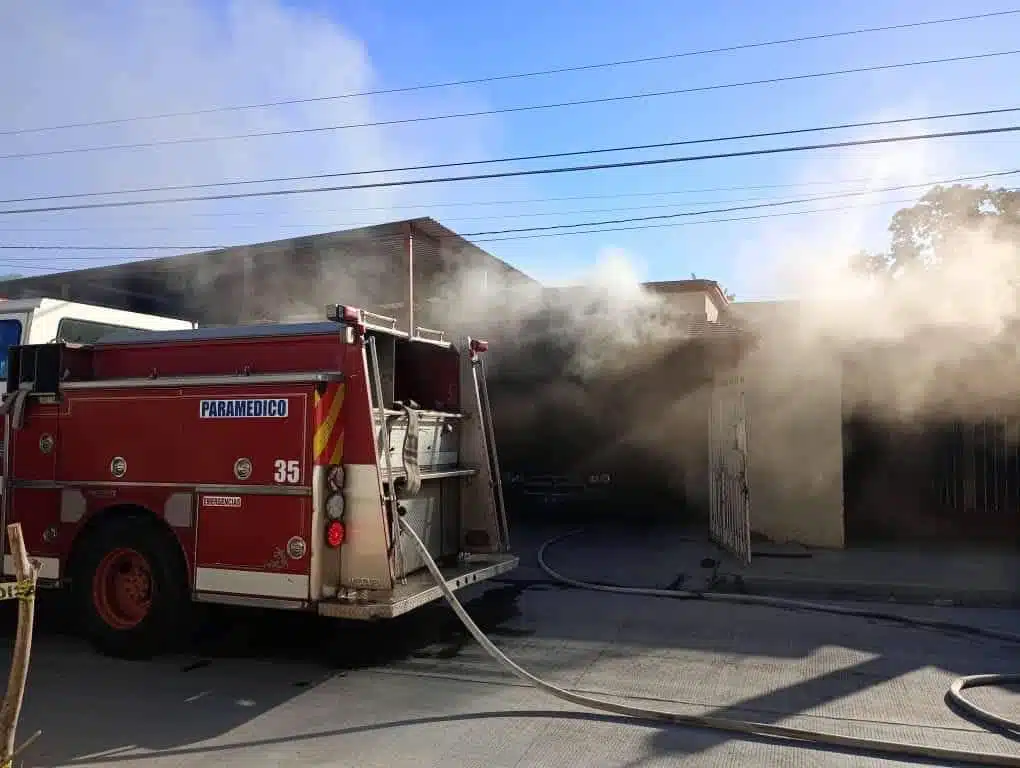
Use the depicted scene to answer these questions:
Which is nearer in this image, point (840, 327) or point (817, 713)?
point (817, 713)

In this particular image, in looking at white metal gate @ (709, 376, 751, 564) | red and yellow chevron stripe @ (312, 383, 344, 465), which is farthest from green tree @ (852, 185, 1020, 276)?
red and yellow chevron stripe @ (312, 383, 344, 465)

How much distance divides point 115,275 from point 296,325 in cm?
1351

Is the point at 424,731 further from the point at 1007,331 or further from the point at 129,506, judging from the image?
the point at 1007,331

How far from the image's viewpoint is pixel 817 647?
6.19 metres

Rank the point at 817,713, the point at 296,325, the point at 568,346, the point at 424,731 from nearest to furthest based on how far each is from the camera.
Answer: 1. the point at 424,731
2. the point at 817,713
3. the point at 296,325
4. the point at 568,346

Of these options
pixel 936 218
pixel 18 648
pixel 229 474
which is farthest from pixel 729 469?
pixel 936 218

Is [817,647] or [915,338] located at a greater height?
[915,338]

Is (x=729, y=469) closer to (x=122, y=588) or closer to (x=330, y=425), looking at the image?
(x=330, y=425)

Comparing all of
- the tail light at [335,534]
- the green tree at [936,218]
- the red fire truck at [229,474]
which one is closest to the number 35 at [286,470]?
the red fire truck at [229,474]

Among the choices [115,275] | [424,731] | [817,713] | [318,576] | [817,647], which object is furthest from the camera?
A: [115,275]

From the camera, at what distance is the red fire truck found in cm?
539

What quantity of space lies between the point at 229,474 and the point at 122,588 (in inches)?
53.6

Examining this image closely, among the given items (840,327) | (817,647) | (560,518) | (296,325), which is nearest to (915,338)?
(840,327)

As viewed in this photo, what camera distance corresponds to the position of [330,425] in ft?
17.9
